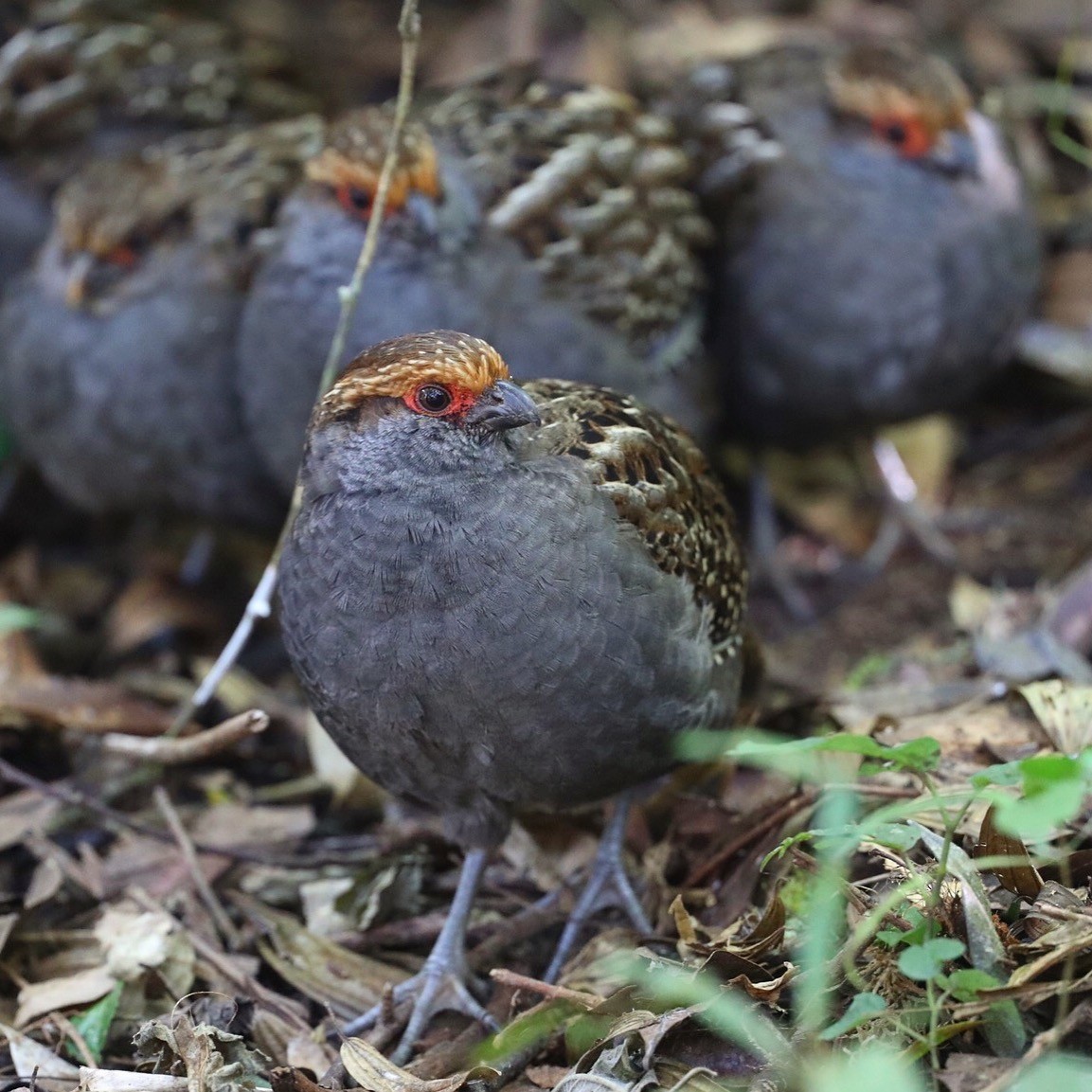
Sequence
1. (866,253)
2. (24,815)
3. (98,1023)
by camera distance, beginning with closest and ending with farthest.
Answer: (98,1023) < (24,815) < (866,253)

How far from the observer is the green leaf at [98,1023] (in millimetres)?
3383

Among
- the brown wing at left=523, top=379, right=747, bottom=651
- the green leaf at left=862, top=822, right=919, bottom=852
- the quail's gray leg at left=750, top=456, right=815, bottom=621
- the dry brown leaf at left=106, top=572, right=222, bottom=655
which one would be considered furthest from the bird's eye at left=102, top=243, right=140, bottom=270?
the green leaf at left=862, top=822, right=919, bottom=852

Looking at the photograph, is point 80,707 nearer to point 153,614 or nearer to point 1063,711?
point 153,614

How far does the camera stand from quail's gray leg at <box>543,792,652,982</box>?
3.70m

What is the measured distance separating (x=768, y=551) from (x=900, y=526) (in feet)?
1.90

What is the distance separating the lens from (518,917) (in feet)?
12.7

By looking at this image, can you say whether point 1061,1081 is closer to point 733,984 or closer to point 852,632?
point 733,984

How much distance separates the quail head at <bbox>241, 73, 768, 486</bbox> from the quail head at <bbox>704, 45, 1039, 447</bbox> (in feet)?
1.59

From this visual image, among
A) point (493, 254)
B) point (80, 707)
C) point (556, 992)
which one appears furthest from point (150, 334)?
point (556, 992)

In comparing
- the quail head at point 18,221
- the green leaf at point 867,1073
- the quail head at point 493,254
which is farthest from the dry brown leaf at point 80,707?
the green leaf at point 867,1073

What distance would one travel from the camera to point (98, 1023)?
3447mm

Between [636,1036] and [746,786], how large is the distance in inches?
51.3

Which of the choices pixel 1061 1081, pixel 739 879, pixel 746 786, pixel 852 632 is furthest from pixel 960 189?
pixel 1061 1081

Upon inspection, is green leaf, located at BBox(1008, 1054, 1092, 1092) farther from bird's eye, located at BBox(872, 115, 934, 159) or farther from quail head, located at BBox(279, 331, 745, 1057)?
bird's eye, located at BBox(872, 115, 934, 159)
